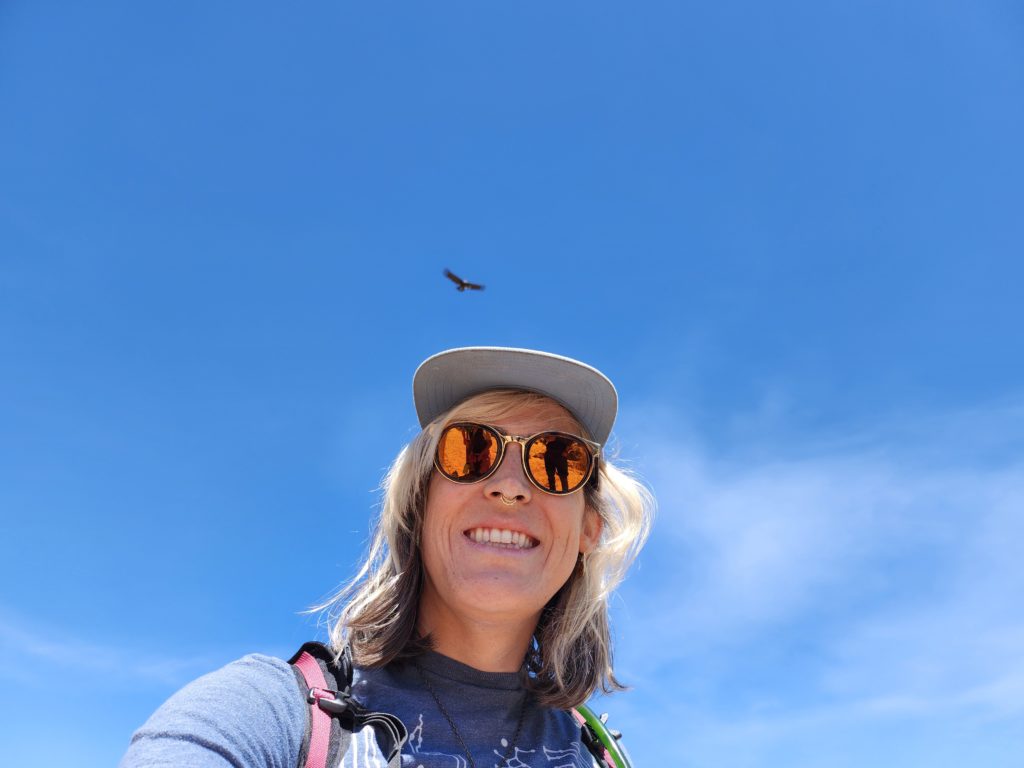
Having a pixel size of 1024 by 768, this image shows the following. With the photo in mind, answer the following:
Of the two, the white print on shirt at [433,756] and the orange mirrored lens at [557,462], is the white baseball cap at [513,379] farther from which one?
the white print on shirt at [433,756]

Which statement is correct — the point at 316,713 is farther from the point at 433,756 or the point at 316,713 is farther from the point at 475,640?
the point at 475,640

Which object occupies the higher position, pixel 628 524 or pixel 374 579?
pixel 628 524

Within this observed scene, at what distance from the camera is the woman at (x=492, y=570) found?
3520 millimetres

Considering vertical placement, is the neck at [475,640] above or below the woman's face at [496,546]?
below

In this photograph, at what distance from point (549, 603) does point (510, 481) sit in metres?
0.92

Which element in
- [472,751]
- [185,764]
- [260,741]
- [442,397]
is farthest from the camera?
[442,397]

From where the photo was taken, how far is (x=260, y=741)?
8.65 ft

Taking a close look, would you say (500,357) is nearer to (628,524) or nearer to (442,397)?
(442,397)

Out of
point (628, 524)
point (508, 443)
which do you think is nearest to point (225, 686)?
point (508, 443)

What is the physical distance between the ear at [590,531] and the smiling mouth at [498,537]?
62 centimetres

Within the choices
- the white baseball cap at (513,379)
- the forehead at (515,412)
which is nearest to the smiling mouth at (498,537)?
the forehead at (515,412)

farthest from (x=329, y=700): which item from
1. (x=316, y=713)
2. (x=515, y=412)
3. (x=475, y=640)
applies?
(x=515, y=412)

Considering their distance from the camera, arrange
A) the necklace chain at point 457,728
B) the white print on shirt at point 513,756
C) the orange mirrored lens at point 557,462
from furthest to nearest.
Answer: the orange mirrored lens at point 557,462 → the necklace chain at point 457,728 → the white print on shirt at point 513,756

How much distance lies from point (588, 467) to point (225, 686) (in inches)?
77.5
